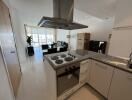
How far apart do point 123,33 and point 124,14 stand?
0.46 m

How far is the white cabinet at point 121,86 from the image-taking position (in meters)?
1.14

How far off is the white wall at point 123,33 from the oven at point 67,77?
4.17ft

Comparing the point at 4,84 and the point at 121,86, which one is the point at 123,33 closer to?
the point at 121,86

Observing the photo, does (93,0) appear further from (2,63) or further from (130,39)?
(2,63)

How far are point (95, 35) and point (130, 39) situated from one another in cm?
328

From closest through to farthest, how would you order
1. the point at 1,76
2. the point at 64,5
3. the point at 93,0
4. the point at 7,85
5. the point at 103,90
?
1. the point at 1,76
2. the point at 7,85
3. the point at 103,90
4. the point at 64,5
5. the point at 93,0

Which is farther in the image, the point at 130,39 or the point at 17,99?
the point at 130,39

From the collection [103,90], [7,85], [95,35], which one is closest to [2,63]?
[7,85]

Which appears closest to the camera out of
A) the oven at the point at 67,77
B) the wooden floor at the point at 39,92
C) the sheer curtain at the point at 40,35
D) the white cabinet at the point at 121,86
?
the white cabinet at the point at 121,86

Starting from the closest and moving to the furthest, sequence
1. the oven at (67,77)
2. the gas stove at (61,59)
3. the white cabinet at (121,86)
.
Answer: the white cabinet at (121,86) < the oven at (67,77) < the gas stove at (61,59)

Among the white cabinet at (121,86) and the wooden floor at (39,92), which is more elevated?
the white cabinet at (121,86)

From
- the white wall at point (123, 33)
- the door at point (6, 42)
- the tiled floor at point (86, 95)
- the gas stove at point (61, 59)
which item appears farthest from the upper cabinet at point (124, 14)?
the door at point (6, 42)

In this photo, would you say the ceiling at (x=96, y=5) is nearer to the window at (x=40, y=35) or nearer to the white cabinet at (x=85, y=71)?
the white cabinet at (x=85, y=71)

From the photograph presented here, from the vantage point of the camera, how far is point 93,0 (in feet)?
6.98
